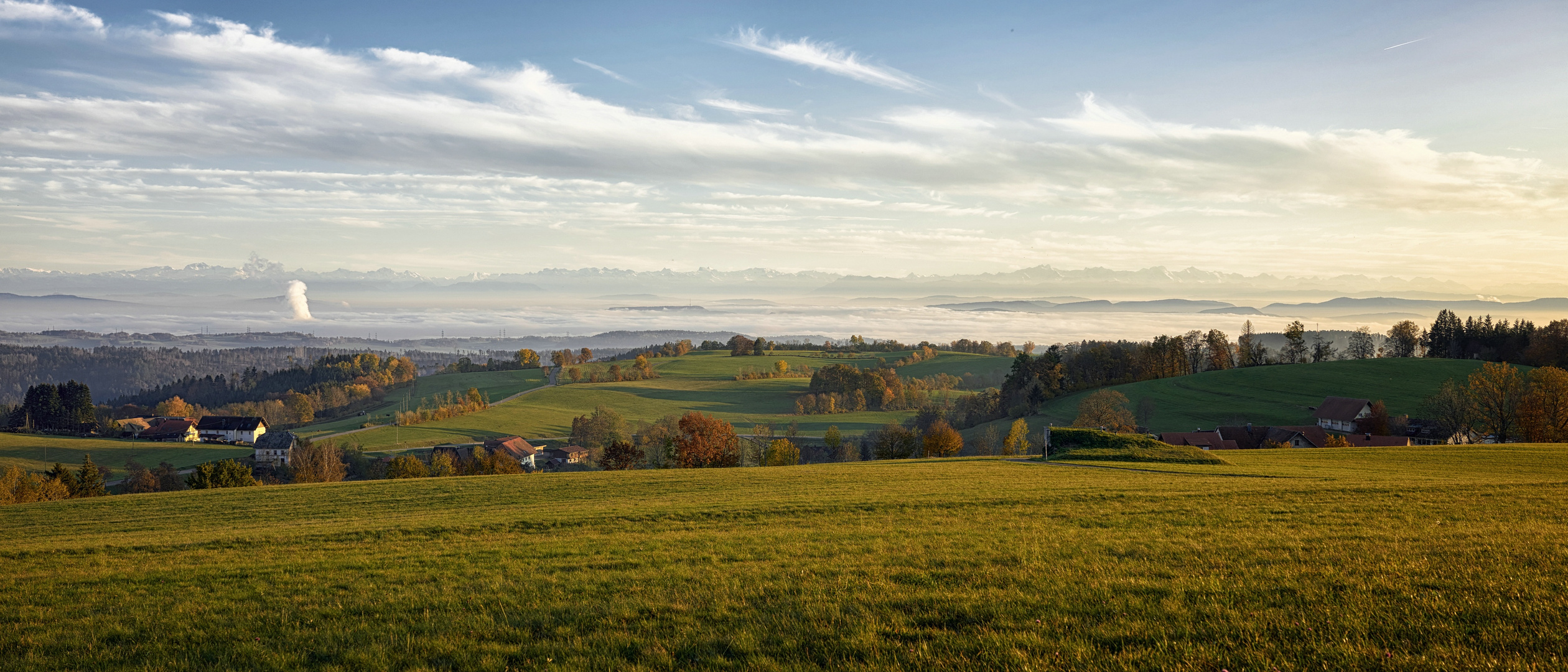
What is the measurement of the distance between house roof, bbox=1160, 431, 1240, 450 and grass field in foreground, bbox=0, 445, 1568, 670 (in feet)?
191

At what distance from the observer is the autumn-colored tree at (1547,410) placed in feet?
196

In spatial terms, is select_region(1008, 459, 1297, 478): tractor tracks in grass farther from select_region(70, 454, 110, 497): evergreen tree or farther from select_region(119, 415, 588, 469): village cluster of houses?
select_region(70, 454, 110, 497): evergreen tree

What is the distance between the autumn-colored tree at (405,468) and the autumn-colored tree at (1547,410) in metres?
93.4

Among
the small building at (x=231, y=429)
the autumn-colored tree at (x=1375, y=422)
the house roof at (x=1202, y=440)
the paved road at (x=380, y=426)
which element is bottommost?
the small building at (x=231, y=429)

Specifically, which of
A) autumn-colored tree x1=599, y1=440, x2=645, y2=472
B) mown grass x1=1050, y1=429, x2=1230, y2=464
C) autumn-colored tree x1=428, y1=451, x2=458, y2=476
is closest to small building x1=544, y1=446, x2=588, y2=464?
autumn-colored tree x1=428, y1=451, x2=458, y2=476

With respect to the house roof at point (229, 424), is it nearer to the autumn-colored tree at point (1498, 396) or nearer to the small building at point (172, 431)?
the small building at point (172, 431)

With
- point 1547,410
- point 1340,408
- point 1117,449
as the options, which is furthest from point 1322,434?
point 1117,449

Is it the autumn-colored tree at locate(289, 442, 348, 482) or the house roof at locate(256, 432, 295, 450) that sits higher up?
the autumn-colored tree at locate(289, 442, 348, 482)

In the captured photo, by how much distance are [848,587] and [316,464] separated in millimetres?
79185

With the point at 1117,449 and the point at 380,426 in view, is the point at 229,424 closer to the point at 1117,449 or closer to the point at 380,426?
the point at 380,426

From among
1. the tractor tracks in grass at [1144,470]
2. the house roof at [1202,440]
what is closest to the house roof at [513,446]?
the tractor tracks in grass at [1144,470]

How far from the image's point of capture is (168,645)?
8.66 metres

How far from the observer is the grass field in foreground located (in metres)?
7.25

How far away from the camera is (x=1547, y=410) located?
6069 centimetres
